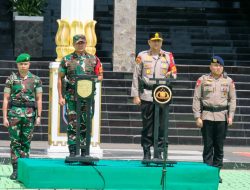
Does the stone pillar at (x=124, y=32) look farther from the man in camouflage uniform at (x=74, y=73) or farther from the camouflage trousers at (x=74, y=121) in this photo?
the camouflage trousers at (x=74, y=121)

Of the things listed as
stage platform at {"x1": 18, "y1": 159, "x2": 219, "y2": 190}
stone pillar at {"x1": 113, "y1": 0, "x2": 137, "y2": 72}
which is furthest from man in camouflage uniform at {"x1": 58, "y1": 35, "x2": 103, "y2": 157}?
stone pillar at {"x1": 113, "y1": 0, "x2": 137, "y2": 72}

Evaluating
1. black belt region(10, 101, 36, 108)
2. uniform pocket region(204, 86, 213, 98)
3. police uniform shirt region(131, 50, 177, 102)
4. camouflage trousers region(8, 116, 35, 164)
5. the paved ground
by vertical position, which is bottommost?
the paved ground

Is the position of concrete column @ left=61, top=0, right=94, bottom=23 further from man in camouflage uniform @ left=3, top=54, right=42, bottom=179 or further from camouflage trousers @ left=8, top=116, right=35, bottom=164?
camouflage trousers @ left=8, top=116, right=35, bottom=164

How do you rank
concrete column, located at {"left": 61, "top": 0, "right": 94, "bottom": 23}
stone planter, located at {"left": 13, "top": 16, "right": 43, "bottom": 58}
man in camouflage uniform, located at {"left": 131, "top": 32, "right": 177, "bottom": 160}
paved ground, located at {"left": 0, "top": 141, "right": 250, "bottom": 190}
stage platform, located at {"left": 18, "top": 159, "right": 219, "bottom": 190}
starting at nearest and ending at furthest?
stage platform, located at {"left": 18, "top": 159, "right": 219, "bottom": 190}
man in camouflage uniform, located at {"left": 131, "top": 32, "right": 177, "bottom": 160}
paved ground, located at {"left": 0, "top": 141, "right": 250, "bottom": 190}
concrete column, located at {"left": 61, "top": 0, "right": 94, "bottom": 23}
stone planter, located at {"left": 13, "top": 16, "right": 43, "bottom": 58}

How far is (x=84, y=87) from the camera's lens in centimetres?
1564

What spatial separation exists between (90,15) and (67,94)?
4.53 m

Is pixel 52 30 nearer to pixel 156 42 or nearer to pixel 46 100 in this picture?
pixel 46 100

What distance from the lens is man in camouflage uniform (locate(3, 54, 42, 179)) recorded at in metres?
17.1

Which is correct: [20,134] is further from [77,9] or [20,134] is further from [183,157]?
[183,157]

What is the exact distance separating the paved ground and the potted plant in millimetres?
6557

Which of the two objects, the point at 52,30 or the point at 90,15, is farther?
the point at 52,30

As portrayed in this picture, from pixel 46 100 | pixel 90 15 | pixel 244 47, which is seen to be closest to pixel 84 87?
pixel 90 15

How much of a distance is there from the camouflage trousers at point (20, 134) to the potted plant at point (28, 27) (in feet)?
45.6

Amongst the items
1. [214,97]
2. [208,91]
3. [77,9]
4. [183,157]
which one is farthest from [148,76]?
[183,157]
